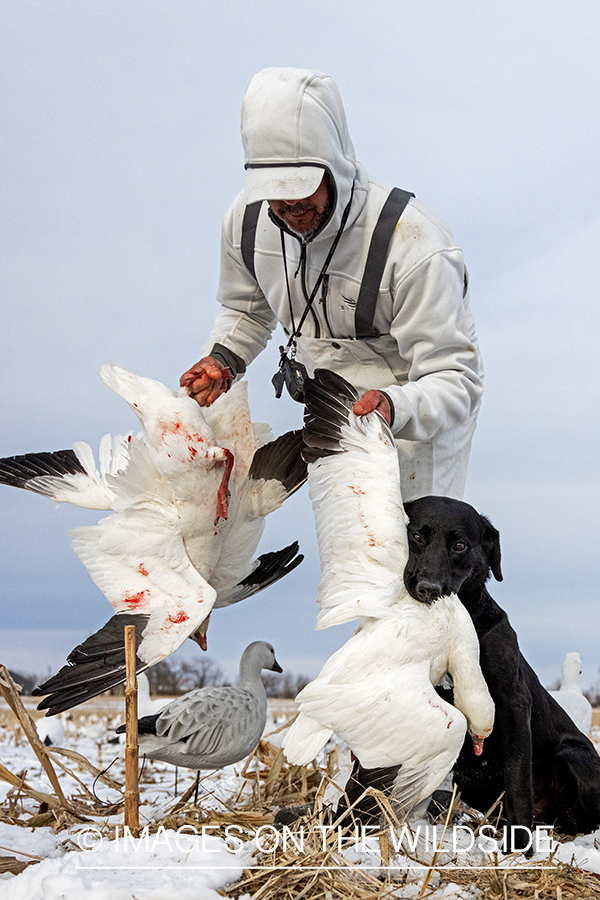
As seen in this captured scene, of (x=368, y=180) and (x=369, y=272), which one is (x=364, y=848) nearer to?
(x=369, y=272)

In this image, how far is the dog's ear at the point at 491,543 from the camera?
2.86 meters

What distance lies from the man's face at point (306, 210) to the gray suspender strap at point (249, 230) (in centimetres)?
42

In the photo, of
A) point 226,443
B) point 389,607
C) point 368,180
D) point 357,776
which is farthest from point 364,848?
point 368,180

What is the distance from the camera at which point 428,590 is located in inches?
99.7

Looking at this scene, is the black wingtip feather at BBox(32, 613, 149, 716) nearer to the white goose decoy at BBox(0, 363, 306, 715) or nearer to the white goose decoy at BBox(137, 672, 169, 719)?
the white goose decoy at BBox(0, 363, 306, 715)

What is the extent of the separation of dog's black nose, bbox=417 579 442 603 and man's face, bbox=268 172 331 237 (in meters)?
1.47

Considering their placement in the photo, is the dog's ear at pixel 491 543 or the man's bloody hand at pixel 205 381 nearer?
the dog's ear at pixel 491 543

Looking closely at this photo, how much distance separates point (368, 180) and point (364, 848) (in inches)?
98.2

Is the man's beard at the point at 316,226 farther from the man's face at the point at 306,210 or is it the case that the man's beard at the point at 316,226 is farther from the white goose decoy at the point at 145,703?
the white goose decoy at the point at 145,703

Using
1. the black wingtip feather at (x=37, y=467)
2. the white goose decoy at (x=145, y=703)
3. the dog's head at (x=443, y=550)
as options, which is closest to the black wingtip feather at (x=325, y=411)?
the dog's head at (x=443, y=550)

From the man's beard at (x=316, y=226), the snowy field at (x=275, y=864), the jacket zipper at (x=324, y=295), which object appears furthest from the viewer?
the jacket zipper at (x=324, y=295)

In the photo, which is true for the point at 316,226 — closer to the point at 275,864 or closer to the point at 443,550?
the point at 443,550

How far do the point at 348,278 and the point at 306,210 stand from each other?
1.25ft

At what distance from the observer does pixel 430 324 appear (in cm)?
332
